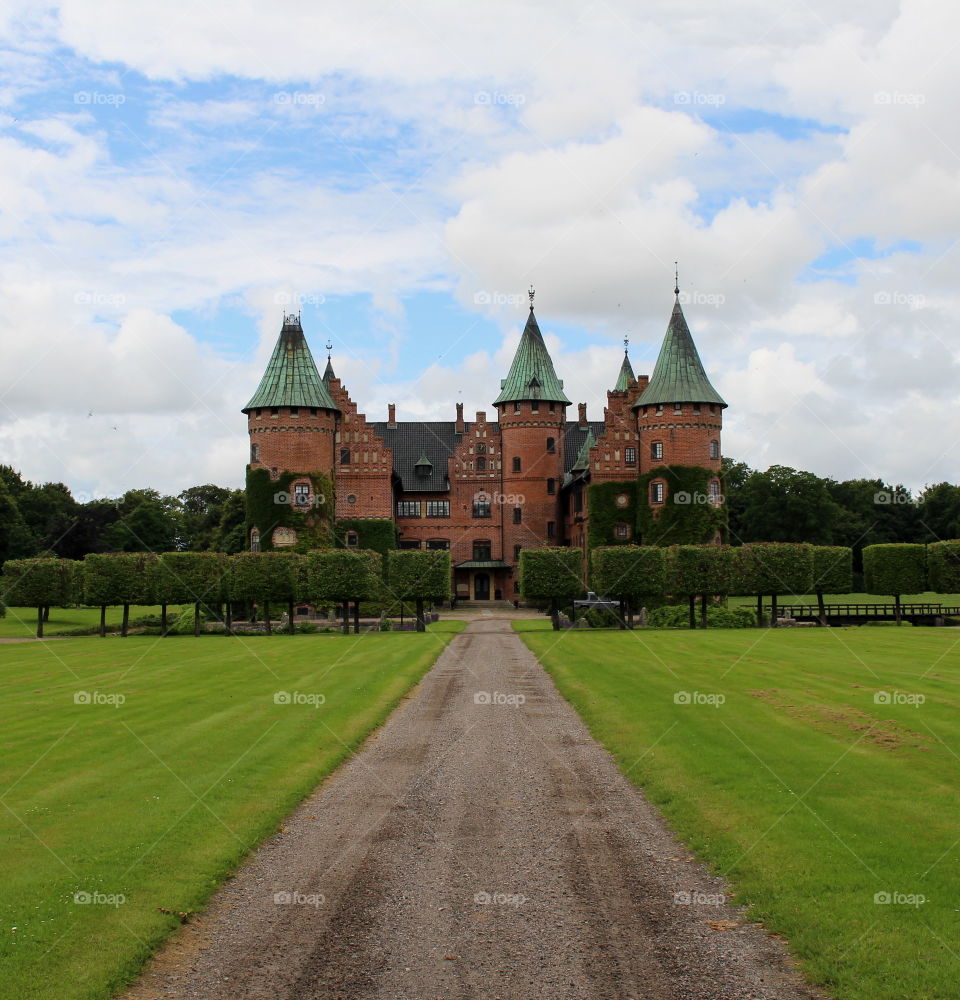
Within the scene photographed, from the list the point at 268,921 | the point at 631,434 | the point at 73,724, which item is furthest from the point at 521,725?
the point at 631,434

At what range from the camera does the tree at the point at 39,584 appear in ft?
195

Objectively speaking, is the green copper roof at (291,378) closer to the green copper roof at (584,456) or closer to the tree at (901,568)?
the green copper roof at (584,456)

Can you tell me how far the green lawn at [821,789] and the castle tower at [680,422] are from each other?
39.2m

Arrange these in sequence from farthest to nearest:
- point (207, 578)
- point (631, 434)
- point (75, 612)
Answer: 1. point (75, 612)
2. point (631, 434)
3. point (207, 578)

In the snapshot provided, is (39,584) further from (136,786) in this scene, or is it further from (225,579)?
(136,786)

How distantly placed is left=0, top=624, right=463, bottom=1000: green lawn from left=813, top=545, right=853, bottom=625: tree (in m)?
34.7

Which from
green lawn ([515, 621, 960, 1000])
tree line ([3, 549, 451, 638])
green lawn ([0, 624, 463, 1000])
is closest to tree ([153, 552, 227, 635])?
tree line ([3, 549, 451, 638])

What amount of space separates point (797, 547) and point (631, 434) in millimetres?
19217

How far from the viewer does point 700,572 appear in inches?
2373

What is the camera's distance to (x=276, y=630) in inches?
2486

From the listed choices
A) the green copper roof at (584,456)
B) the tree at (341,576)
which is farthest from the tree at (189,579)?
the green copper roof at (584,456)

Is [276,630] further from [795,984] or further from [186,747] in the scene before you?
[795,984]

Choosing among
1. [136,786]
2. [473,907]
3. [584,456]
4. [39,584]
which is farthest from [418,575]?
[473,907]

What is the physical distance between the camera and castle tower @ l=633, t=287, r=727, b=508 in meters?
74.2
